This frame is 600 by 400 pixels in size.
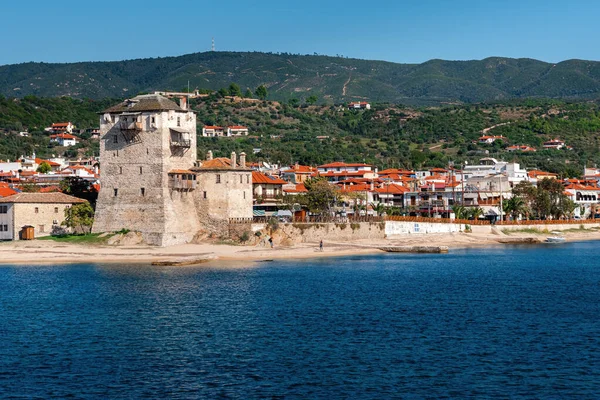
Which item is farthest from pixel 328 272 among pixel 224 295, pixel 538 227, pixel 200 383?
pixel 538 227

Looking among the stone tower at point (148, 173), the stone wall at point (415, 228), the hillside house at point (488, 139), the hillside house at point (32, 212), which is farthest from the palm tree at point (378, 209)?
the hillside house at point (488, 139)

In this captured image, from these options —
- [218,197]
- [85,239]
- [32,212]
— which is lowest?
[85,239]

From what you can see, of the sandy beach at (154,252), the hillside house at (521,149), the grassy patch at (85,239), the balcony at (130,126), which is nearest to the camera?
the sandy beach at (154,252)

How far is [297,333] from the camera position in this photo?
3588cm

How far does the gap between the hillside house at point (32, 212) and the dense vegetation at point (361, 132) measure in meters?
50.0

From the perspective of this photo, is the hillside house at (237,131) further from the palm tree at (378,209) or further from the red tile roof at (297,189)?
the palm tree at (378,209)

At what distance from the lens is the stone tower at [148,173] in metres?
68.6

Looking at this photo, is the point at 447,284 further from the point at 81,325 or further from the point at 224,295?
the point at 81,325

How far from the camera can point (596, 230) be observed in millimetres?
100438

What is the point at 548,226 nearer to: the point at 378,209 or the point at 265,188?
the point at 378,209

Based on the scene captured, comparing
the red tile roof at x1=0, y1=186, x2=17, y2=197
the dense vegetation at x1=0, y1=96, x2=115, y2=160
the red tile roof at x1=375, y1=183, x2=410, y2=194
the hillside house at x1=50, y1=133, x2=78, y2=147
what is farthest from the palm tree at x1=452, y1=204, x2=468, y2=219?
the hillside house at x1=50, y1=133, x2=78, y2=147

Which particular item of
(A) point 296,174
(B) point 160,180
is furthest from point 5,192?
(A) point 296,174

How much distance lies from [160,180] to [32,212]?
11.7 m

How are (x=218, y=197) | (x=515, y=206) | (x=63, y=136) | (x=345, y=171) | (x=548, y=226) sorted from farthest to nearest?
(x=63, y=136)
(x=345, y=171)
(x=515, y=206)
(x=548, y=226)
(x=218, y=197)
